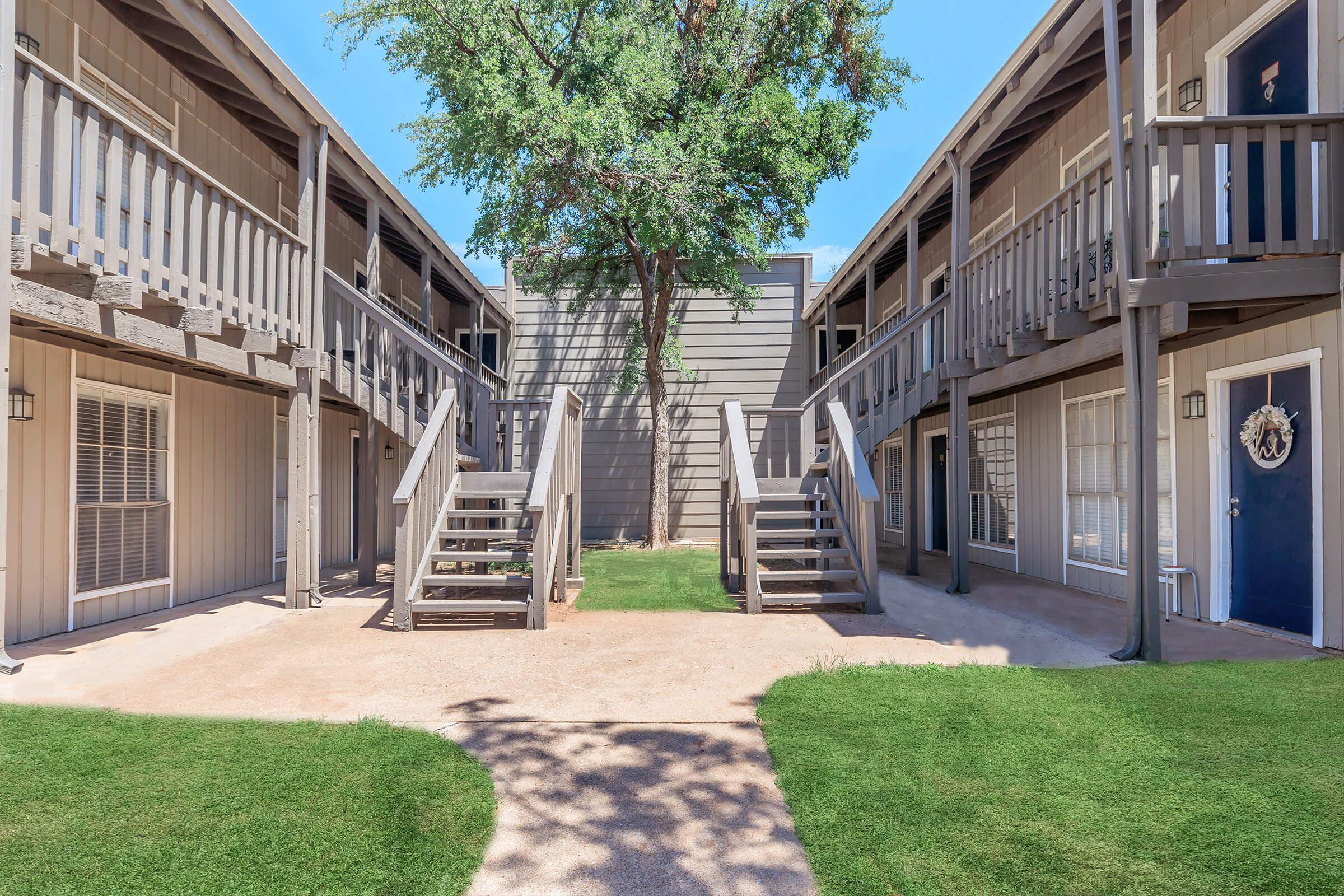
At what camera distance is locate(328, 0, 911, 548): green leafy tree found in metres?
9.03

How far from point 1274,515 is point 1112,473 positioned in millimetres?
1856

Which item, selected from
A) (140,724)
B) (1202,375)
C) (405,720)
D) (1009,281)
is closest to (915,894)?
(405,720)

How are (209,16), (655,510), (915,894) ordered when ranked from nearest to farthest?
(915,894) < (209,16) < (655,510)

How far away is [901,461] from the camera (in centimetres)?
1277

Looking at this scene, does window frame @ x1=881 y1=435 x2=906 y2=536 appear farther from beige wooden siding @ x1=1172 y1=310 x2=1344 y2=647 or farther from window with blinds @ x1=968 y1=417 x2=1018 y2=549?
beige wooden siding @ x1=1172 y1=310 x2=1344 y2=647

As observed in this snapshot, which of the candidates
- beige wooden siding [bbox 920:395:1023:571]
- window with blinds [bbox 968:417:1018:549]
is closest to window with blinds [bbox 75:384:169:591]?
beige wooden siding [bbox 920:395:1023:571]

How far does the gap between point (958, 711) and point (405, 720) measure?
8.74 feet

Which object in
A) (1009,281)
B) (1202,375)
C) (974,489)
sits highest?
(1009,281)

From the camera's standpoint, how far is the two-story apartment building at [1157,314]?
4609mm

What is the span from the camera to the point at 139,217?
4504 millimetres

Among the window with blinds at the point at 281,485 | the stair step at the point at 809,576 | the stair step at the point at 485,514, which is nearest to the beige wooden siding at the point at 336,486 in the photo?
the window with blinds at the point at 281,485

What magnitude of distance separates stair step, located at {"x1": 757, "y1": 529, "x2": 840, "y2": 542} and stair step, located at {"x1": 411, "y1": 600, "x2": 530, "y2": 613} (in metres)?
2.32

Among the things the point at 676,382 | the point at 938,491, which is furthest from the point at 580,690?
the point at 676,382

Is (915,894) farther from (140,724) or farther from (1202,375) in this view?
(1202,375)
